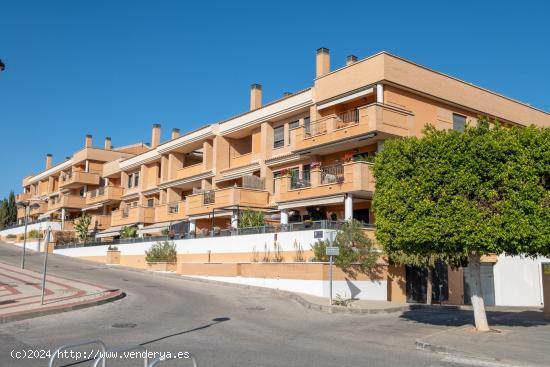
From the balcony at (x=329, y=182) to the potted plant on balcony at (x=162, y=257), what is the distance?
9.22 m

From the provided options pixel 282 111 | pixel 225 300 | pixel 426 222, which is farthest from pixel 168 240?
pixel 426 222

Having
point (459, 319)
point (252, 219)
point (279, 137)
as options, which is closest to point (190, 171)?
point (279, 137)

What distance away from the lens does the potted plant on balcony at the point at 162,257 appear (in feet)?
114

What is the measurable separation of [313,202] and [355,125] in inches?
181

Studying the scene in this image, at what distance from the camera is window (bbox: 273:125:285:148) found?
34.0 m

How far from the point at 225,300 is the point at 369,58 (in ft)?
47.0

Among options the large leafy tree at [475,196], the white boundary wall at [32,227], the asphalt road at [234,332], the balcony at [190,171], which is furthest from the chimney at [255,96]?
the white boundary wall at [32,227]

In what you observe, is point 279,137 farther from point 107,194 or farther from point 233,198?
point 107,194

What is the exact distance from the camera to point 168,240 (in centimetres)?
3622

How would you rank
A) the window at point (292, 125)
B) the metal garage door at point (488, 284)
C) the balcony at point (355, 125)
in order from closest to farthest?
the balcony at point (355, 125), the metal garage door at point (488, 284), the window at point (292, 125)

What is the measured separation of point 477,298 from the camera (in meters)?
15.1

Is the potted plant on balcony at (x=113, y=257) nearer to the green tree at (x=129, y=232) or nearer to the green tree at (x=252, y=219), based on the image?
the green tree at (x=129, y=232)

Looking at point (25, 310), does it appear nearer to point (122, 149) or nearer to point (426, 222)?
point (426, 222)

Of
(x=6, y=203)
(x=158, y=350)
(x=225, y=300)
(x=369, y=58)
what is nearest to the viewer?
(x=158, y=350)
